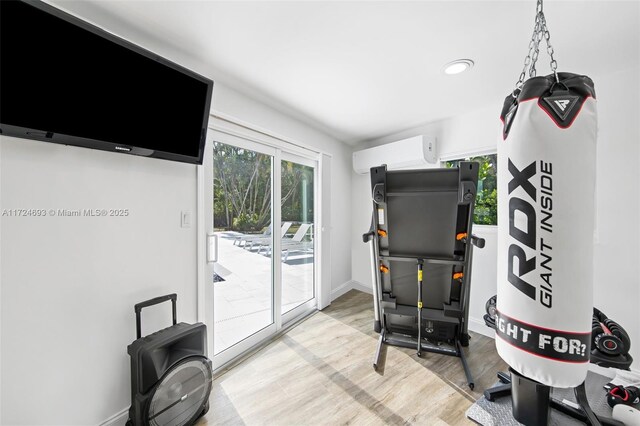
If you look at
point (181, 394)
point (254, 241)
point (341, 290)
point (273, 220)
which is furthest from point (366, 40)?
point (341, 290)

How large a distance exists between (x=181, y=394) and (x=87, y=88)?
1705 mm

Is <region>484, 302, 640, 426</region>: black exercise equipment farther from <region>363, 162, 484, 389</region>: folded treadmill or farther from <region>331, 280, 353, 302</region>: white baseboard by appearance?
<region>331, 280, 353, 302</region>: white baseboard

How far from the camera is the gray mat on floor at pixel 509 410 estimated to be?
153 cm

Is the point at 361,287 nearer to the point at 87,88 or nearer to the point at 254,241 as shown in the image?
the point at 254,241

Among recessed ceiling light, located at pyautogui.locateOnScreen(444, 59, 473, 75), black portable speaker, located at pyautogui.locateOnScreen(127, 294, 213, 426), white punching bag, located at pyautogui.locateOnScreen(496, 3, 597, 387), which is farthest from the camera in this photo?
recessed ceiling light, located at pyautogui.locateOnScreen(444, 59, 473, 75)

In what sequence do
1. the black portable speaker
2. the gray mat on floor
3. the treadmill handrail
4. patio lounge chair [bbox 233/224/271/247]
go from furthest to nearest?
patio lounge chair [bbox 233/224/271/247] → the treadmill handrail → the gray mat on floor → the black portable speaker

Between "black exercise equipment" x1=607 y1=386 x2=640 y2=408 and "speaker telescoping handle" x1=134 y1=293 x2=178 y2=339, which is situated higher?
"speaker telescoping handle" x1=134 y1=293 x2=178 y2=339

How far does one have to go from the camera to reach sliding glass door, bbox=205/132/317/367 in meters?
2.13

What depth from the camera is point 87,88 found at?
1159mm

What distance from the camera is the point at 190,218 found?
6.02 feet

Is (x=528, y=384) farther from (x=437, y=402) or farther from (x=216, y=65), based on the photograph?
(x=216, y=65)

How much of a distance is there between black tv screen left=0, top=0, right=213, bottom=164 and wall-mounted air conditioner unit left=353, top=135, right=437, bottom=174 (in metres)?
2.36

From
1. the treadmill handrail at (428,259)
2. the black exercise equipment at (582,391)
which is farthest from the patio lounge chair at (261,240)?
the black exercise equipment at (582,391)

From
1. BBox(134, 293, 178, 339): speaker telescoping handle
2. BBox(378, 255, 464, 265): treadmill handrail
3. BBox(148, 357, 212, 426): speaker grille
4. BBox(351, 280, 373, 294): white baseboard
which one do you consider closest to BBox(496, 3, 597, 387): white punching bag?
BBox(378, 255, 464, 265): treadmill handrail
